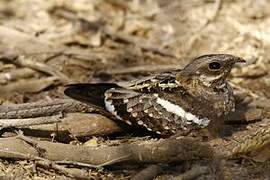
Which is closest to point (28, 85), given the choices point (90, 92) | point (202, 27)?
point (90, 92)

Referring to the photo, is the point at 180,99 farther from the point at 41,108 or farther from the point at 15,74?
the point at 15,74

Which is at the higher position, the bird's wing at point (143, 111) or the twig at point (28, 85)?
the twig at point (28, 85)

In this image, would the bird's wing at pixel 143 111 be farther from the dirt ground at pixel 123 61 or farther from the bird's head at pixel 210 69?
the bird's head at pixel 210 69

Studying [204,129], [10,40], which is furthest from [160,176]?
[10,40]

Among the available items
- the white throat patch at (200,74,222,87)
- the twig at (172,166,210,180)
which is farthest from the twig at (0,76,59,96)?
the twig at (172,166,210,180)

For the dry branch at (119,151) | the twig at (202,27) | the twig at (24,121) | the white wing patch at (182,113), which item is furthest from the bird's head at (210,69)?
the twig at (202,27)

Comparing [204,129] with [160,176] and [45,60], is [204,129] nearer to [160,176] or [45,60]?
[160,176]

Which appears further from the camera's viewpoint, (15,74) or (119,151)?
(15,74)
